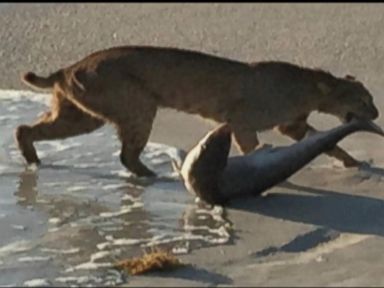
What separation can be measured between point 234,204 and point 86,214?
2.71ft

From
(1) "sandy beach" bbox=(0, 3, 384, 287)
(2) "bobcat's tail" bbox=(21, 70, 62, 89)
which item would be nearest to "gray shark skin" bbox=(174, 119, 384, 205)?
(1) "sandy beach" bbox=(0, 3, 384, 287)

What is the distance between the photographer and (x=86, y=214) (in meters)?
8.31

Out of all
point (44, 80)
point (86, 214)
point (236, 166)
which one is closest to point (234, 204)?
point (236, 166)

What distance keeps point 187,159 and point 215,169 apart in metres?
0.19

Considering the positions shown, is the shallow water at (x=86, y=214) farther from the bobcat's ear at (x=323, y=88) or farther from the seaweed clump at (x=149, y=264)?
the bobcat's ear at (x=323, y=88)

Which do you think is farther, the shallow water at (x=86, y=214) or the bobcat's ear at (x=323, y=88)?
the bobcat's ear at (x=323, y=88)

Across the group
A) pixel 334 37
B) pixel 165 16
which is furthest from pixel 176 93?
pixel 165 16

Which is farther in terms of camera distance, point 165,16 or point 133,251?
point 165,16

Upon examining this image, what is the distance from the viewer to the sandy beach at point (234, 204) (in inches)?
282

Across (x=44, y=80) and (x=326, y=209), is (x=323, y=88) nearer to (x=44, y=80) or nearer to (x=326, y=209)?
(x=326, y=209)

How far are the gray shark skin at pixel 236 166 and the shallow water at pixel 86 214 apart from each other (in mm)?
132

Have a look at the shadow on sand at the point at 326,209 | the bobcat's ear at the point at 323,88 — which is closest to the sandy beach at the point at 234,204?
the shadow on sand at the point at 326,209

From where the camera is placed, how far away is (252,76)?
970cm

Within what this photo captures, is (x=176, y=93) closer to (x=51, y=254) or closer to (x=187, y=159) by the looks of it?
(x=187, y=159)
